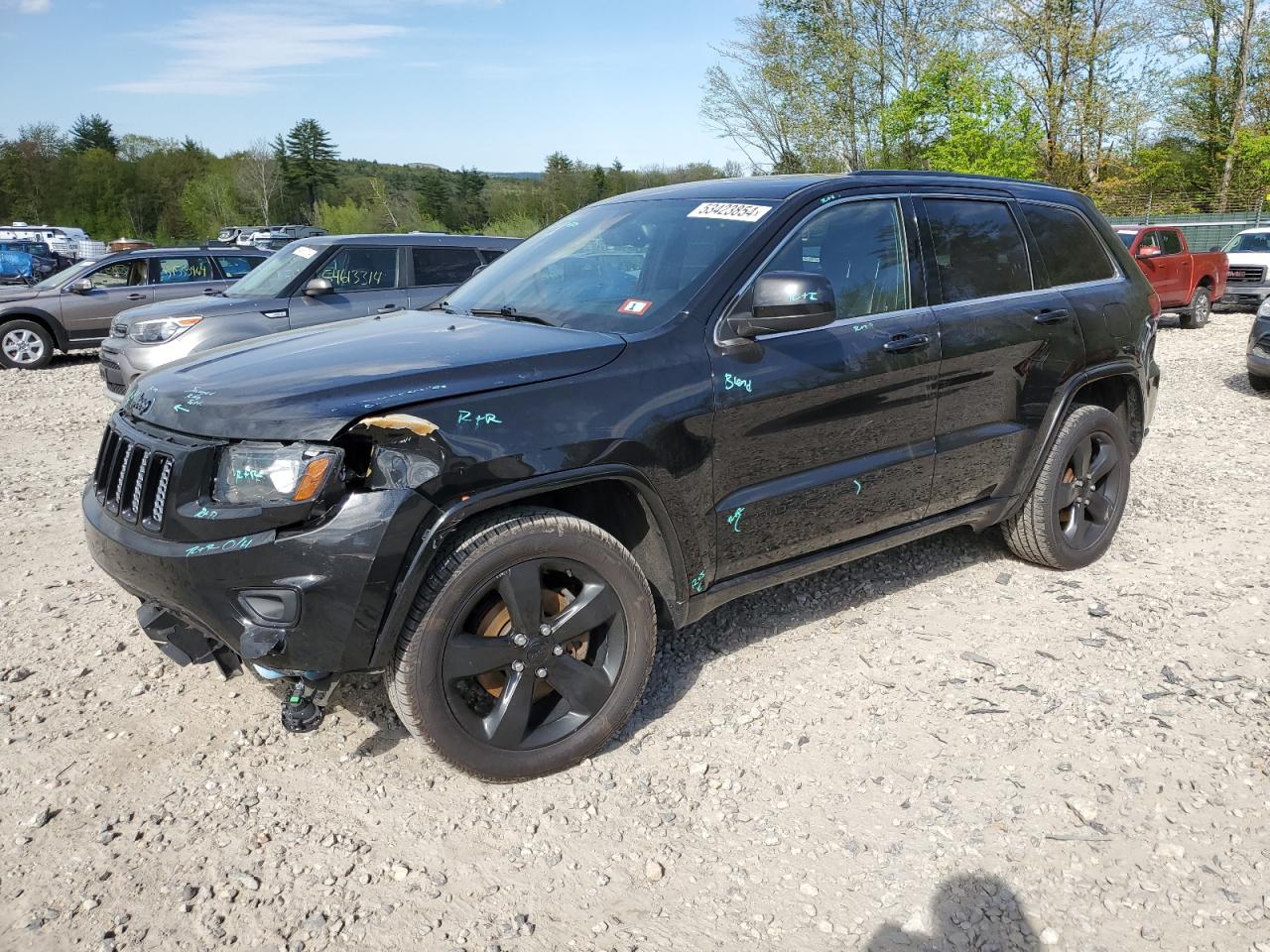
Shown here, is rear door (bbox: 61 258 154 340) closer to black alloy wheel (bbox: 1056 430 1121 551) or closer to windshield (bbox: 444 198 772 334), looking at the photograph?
windshield (bbox: 444 198 772 334)

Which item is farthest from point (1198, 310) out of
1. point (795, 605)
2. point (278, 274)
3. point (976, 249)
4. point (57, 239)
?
point (57, 239)

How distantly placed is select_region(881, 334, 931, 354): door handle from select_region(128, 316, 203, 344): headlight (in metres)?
7.18

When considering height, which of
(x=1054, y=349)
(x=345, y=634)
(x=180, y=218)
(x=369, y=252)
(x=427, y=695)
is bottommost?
(x=427, y=695)

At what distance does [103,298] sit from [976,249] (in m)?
12.6

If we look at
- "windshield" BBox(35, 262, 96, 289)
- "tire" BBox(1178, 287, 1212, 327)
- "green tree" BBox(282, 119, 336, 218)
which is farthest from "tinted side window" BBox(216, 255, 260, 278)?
"green tree" BBox(282, 119, 336, 218)

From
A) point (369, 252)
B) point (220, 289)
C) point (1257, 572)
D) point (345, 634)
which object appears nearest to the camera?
point (345, 634)

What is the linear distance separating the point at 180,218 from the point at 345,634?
78.2 m

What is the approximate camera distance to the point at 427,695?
2.71 meters

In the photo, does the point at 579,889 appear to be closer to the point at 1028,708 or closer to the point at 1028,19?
the point at 1028,708

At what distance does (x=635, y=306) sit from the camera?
128 inches

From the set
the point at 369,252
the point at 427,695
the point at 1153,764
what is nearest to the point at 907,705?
the point at 1153,764

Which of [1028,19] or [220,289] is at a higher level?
[1028,19]

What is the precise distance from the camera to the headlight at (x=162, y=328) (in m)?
8.65

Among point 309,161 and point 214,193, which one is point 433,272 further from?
point 309,161
